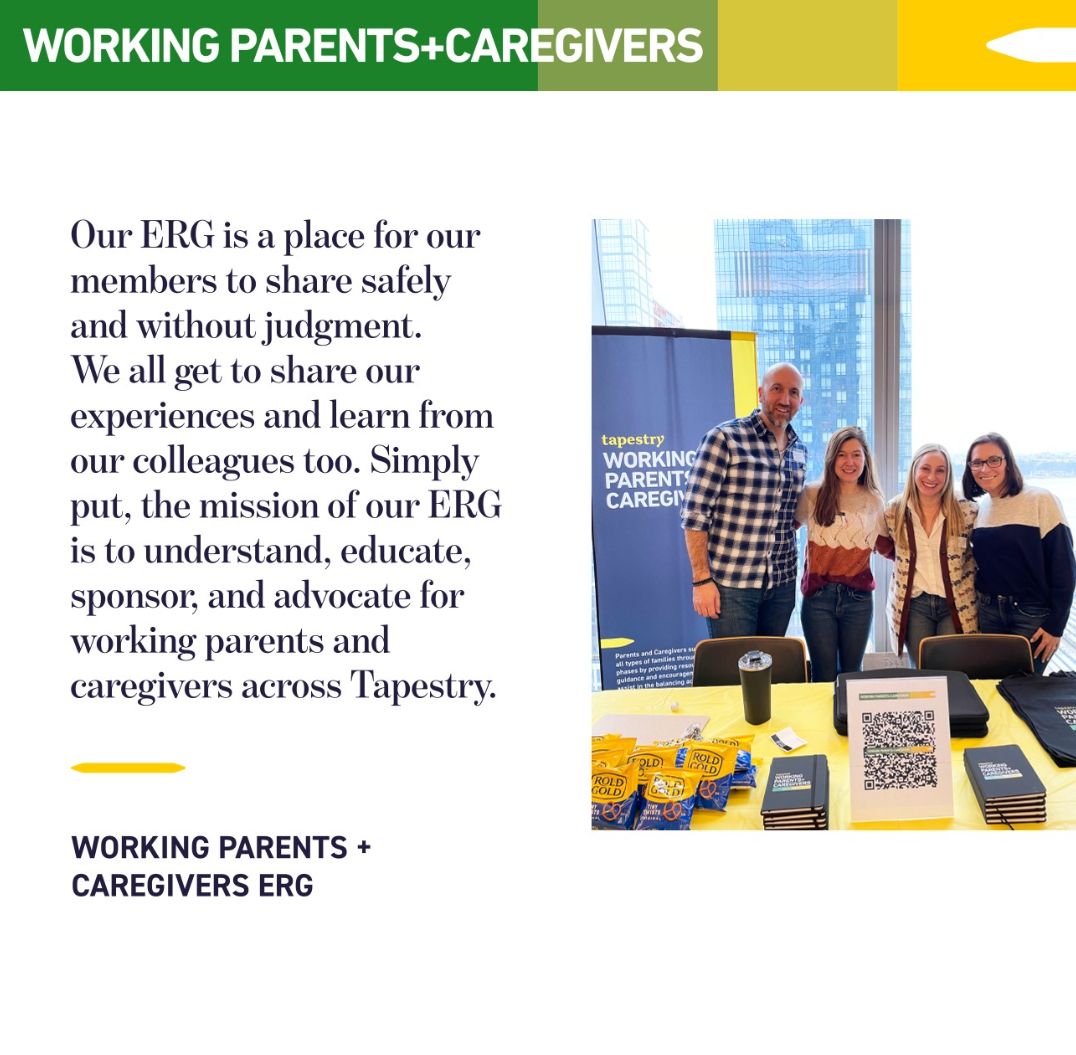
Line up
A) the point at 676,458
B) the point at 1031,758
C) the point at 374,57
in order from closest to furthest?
the point at 374,57
the point at 1031,758
the point at 676,458

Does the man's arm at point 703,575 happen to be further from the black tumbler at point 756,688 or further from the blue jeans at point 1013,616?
the black tumbler at point 756,688

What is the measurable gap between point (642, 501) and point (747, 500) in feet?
1.53

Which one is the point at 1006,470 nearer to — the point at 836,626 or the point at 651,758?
the point at 836,626

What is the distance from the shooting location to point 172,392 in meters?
1.44

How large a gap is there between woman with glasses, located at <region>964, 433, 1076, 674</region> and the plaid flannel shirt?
0.66 metres

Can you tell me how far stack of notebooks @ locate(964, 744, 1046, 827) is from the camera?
61.5 inches

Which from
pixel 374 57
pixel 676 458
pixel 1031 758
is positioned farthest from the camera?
pixel 676 458

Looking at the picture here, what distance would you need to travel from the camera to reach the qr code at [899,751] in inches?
63.4

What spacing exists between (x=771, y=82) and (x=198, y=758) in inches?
59.1

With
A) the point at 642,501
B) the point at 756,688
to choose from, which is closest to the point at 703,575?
the point at 642,501

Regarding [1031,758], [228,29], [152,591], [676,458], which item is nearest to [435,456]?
[152,591]

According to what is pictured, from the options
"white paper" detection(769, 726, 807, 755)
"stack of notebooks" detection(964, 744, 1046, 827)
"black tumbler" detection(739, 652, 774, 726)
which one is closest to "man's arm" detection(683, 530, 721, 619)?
"black tumbler" detection(739, 652, 774, 726)

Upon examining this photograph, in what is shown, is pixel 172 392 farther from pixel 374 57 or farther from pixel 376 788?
pixel 376 788

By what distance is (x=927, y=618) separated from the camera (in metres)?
3.20
